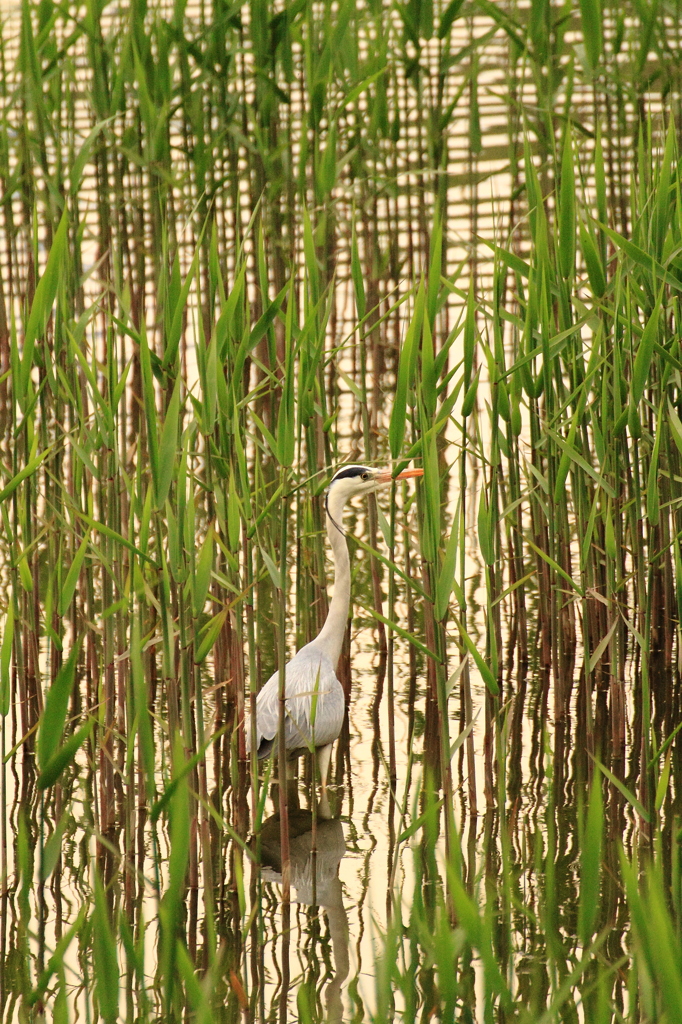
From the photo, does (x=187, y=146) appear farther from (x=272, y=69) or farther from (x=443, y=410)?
(x=443, y=410)

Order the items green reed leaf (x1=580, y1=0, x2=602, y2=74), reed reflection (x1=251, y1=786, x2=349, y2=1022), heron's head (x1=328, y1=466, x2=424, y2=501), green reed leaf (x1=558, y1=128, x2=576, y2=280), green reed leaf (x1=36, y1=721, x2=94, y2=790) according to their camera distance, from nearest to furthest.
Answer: green reed leaf (x1=36, y1=721, x2=94, y2=790)
reed reflection (x1=251, y1=786, x2=349, y2=1022)
green reed leaf (x1=558, y1=128, x2=576, y2=280)
heron's head (x1=328, y1=466, x2=424, y2=501)
green reed leaf (x1=580, y1=0, x2=602, y2=74)

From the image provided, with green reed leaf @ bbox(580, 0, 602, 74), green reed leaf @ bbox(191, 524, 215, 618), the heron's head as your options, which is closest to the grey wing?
the heron's head

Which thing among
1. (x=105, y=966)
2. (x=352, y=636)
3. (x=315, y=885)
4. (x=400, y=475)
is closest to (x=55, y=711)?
(x=105, y=966)

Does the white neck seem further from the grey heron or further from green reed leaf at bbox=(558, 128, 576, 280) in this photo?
green reed leaf at bbox=(558, 128, 576, 280)

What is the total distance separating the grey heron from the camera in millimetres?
3469

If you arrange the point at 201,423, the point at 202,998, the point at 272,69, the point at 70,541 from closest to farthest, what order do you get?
the point at 202,998, the point at 201,423, the point at 70,541, the point at 272,69

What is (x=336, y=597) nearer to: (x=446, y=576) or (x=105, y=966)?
(x=446, y=576)

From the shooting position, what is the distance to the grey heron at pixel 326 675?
347 cm

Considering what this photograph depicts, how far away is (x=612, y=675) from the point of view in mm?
3631

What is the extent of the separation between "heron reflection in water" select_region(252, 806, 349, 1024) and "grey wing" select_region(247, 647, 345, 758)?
0.21 meters

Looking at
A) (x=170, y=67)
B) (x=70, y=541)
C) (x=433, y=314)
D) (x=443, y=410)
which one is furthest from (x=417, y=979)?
(x=170, y=67)

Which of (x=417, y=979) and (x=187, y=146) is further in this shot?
(x=187, y=146)

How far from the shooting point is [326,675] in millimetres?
3545

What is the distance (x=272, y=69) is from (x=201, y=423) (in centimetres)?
266
